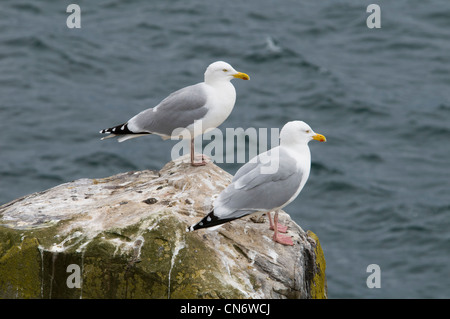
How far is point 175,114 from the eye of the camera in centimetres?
966

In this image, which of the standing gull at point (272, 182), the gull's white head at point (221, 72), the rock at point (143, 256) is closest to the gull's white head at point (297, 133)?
the standing gull at point (272, 182)

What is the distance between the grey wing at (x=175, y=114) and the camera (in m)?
9.57

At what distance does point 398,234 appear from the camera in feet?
60.6

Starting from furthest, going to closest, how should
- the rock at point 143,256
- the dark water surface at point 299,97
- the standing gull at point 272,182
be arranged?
the dark water surface at point 299,97, the standing gull at point 272,182, the rock at point 143,256

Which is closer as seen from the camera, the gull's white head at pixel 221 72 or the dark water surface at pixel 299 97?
the gull's white head at pixel 221 72

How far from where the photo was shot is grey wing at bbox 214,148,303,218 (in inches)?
305

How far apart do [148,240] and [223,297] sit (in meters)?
1.02

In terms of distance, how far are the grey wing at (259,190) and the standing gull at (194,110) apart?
1652mm

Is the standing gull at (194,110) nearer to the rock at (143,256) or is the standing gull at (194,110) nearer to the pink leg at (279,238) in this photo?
the rock at (143,256)

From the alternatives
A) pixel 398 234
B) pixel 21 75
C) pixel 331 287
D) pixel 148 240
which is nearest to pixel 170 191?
pixel 148 240

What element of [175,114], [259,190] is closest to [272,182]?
[259,190]

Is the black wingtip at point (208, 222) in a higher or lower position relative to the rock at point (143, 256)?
higher

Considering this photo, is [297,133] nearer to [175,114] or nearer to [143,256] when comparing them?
[175,114]
